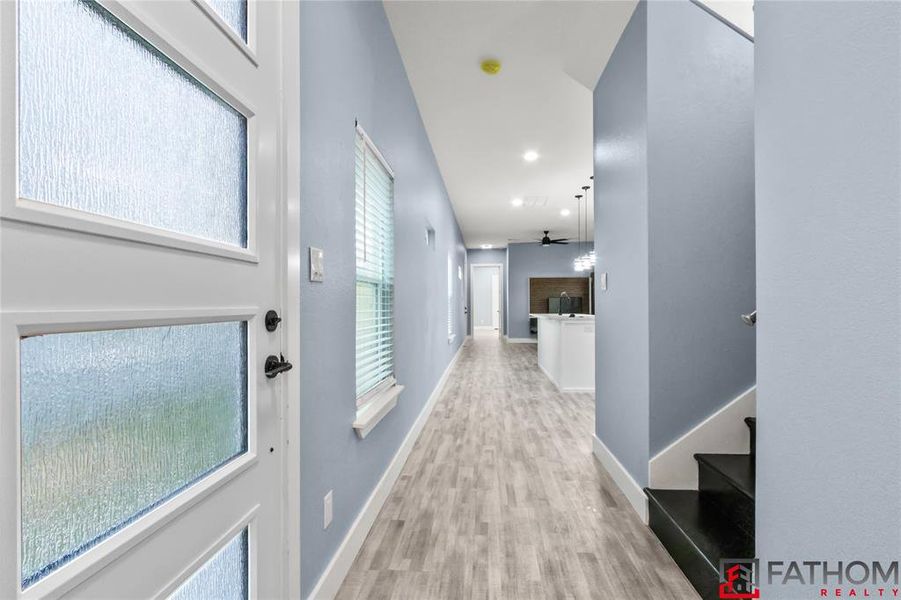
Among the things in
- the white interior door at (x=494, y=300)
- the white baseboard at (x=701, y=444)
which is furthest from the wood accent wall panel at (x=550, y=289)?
the white baseboard at (x=701, y=444)

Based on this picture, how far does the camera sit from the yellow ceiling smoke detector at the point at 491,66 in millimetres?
2816

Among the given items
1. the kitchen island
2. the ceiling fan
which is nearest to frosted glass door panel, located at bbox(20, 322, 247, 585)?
the kitchen island

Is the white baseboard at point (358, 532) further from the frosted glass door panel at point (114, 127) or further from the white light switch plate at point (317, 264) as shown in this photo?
the frosted glass door panel at point (114, 127)

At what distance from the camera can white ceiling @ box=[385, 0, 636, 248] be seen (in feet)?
7.78

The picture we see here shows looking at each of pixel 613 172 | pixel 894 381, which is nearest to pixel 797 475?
pixel 894 381

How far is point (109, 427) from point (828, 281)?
1395 millimetres

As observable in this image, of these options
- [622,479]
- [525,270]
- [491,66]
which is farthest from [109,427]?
[525,270]

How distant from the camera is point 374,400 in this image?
7.07 feet

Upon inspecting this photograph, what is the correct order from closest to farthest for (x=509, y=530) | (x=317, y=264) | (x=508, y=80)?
(x=317, y=264) → (x=509, y=530) → (x=508, y=80)

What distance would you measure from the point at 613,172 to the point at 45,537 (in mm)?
2826

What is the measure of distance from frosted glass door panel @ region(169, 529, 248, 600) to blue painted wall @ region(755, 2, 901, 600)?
1301mm

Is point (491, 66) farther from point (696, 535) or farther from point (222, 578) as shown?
point (222, 578)

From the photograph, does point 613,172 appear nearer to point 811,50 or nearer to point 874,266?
point 811,50

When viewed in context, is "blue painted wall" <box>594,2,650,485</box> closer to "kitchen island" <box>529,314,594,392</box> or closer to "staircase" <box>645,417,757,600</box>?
"staircase" <box>645,417,757,600</box>
